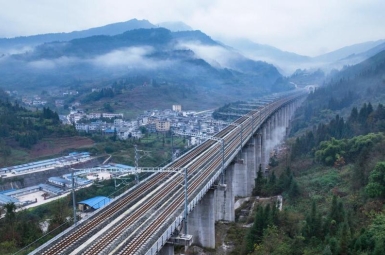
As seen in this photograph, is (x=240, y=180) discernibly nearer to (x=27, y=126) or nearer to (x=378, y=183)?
(x=378, y=183)

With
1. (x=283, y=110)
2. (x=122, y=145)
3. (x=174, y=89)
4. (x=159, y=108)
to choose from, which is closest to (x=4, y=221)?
(x=122, y=145)

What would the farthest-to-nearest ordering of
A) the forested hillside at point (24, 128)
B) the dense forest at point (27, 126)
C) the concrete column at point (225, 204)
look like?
1. the dense forest at point (27, 126)
2. the forested hillside at point (24, 128)
3. the concrete column at point (225, 204)

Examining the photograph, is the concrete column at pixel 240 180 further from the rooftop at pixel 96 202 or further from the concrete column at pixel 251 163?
the rooftop at pixel 96 202

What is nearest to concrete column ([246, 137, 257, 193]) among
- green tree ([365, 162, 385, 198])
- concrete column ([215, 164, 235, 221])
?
concrete column ([215, 164, 235, 221])

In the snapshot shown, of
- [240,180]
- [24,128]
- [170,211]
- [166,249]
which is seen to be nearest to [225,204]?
[240,180]

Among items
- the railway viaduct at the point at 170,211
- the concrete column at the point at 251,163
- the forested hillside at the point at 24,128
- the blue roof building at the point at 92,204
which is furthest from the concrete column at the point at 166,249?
the forested hillside at the point at 24,128

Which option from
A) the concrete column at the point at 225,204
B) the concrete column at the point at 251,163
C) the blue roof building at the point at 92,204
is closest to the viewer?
the concrete column at the point at 225,204

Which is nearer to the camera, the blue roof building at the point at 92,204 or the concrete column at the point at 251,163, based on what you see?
the blue roof building at the point at 92,204

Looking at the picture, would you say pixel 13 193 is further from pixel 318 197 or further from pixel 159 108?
pixel 159 108
